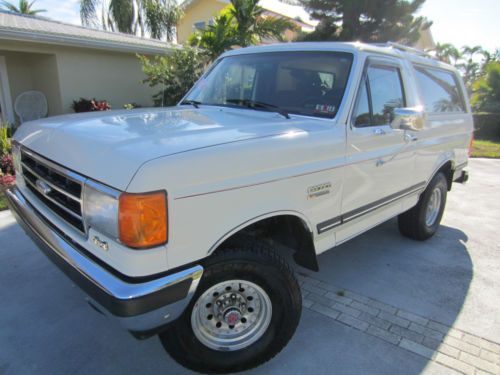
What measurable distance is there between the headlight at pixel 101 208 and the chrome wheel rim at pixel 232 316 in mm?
714

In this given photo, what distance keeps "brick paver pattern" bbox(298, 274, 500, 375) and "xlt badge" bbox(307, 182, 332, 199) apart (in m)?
1.09

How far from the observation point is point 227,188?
215 cm

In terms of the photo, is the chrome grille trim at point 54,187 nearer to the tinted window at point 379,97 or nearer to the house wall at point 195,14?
the tinted window at point 379,97

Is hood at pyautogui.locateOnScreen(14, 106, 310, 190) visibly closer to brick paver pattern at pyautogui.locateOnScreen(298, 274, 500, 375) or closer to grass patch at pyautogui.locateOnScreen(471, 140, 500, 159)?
brick paver pattern at pyautogui.locateOnScreen(298, 274, 500, 375)

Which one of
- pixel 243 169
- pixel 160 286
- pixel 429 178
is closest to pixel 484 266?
pixel 429 178

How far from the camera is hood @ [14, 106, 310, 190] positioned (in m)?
2.00

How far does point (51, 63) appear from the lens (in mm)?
10641

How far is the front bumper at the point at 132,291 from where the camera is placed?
1.93 m

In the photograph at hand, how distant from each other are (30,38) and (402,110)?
9.23 meters

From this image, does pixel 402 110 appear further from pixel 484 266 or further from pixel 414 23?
pixel 414 23

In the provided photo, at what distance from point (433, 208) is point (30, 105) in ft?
34.1

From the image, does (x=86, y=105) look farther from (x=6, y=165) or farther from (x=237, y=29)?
(x=237, y=29)

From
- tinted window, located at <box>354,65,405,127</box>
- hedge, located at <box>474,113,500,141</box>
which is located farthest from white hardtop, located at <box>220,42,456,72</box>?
hedge, located at <box>474,113,500,141</box>

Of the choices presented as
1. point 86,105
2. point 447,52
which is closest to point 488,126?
point 86,105
